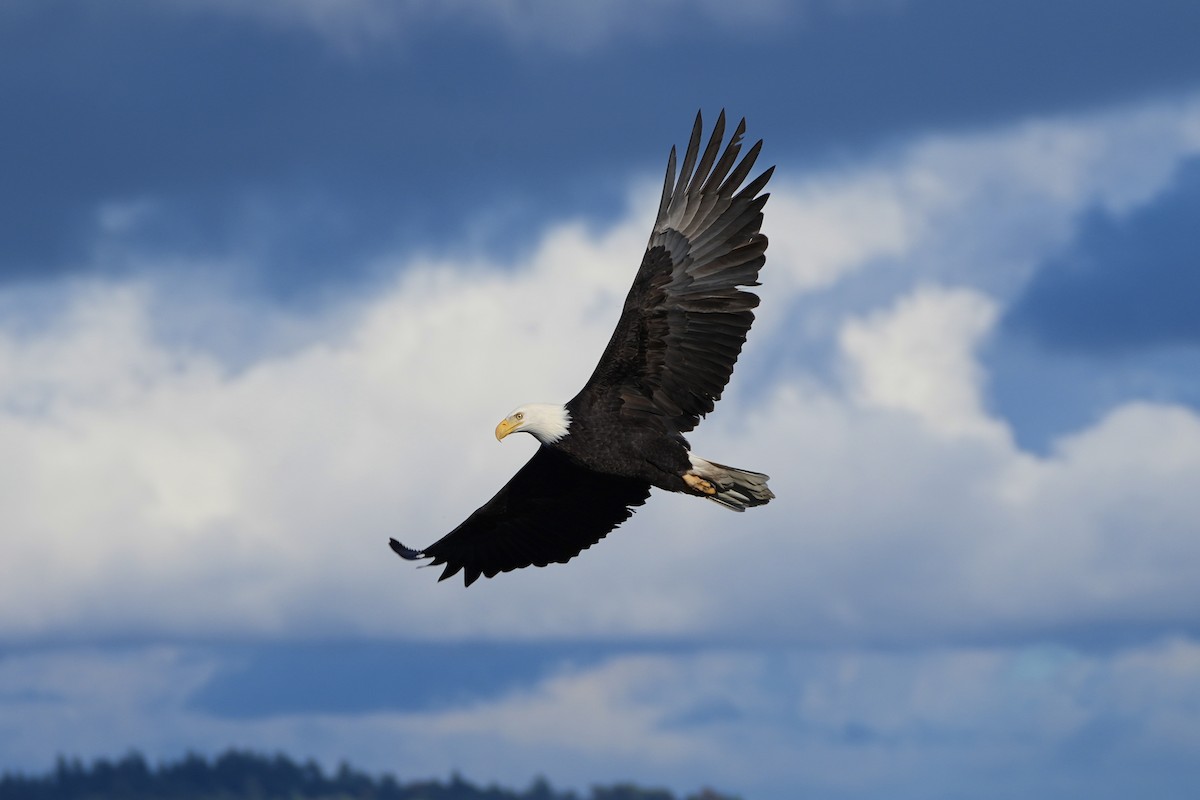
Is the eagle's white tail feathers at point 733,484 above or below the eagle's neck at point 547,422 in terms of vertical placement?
below

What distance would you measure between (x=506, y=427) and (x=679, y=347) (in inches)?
72.7

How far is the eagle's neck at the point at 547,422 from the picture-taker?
18.6 m

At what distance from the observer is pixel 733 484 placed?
18812 mm

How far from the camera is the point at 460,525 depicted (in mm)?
20766

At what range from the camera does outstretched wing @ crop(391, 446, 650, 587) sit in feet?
67.4

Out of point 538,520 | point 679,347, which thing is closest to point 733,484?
point 679,347

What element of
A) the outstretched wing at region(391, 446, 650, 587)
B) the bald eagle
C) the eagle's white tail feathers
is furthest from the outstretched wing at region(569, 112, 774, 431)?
the outstretched wing at region(391, 446, 650, 587)

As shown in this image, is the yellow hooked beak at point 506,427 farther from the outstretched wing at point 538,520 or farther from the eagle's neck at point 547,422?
the outstretched wing at point 538,520

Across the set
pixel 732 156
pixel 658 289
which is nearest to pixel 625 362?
pixel 658 289

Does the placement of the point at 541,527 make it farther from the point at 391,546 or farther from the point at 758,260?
the point at 758,260

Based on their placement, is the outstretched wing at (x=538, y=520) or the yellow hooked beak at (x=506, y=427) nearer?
the yellow hooked beak at (x=506, y=427)

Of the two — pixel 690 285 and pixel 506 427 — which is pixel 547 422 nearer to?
pixel 506 427

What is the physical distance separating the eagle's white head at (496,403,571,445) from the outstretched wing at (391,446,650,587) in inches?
55.8

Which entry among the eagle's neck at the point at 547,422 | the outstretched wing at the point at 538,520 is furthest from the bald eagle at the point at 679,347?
the outstretched wing at the point at 538,520
